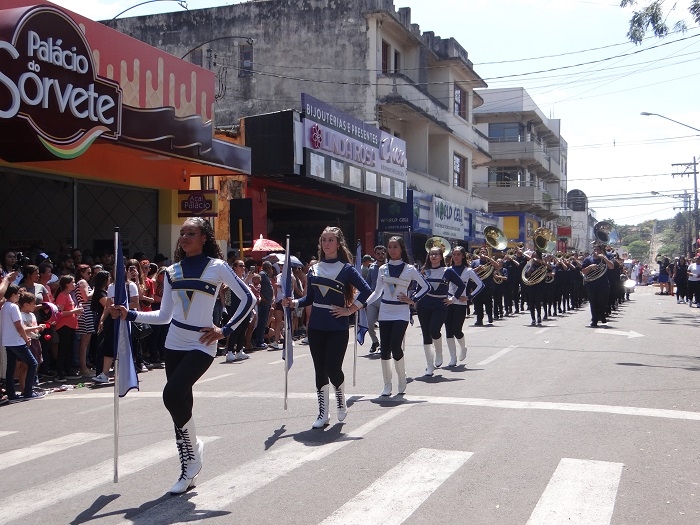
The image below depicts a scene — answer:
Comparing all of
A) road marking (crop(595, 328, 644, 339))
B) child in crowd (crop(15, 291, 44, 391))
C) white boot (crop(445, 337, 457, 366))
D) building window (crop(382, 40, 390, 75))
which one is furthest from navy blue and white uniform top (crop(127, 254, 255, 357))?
building window (crop(382, 40, 390, 75))

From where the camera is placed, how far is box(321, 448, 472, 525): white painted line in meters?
5.38

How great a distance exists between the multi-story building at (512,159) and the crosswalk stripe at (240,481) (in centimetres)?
5518

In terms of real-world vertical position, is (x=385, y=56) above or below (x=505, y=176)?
above

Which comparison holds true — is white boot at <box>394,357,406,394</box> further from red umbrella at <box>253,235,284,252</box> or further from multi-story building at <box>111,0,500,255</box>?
multi-story building at <box>111,0,500,255</box>

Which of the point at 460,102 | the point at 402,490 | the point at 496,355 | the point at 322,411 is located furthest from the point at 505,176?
the point at 402,490

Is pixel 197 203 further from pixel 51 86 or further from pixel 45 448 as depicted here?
pixel 45 448

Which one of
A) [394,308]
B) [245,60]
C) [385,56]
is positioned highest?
[385,56]

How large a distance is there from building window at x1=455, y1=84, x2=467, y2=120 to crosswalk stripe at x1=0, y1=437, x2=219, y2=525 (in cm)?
3788

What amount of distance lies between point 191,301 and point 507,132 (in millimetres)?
59564

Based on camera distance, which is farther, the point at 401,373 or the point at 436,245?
the point at 436,245

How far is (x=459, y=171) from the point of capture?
44844mm

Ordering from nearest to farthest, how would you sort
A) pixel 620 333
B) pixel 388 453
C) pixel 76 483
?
1. pixel 76 483
2. pixel 388 453
3. pixel 620 333

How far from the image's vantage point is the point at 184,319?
6.29 metres

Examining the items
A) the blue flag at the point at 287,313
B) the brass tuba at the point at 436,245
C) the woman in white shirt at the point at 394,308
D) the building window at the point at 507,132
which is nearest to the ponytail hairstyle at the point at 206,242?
the blue flag at the point at 287,313
